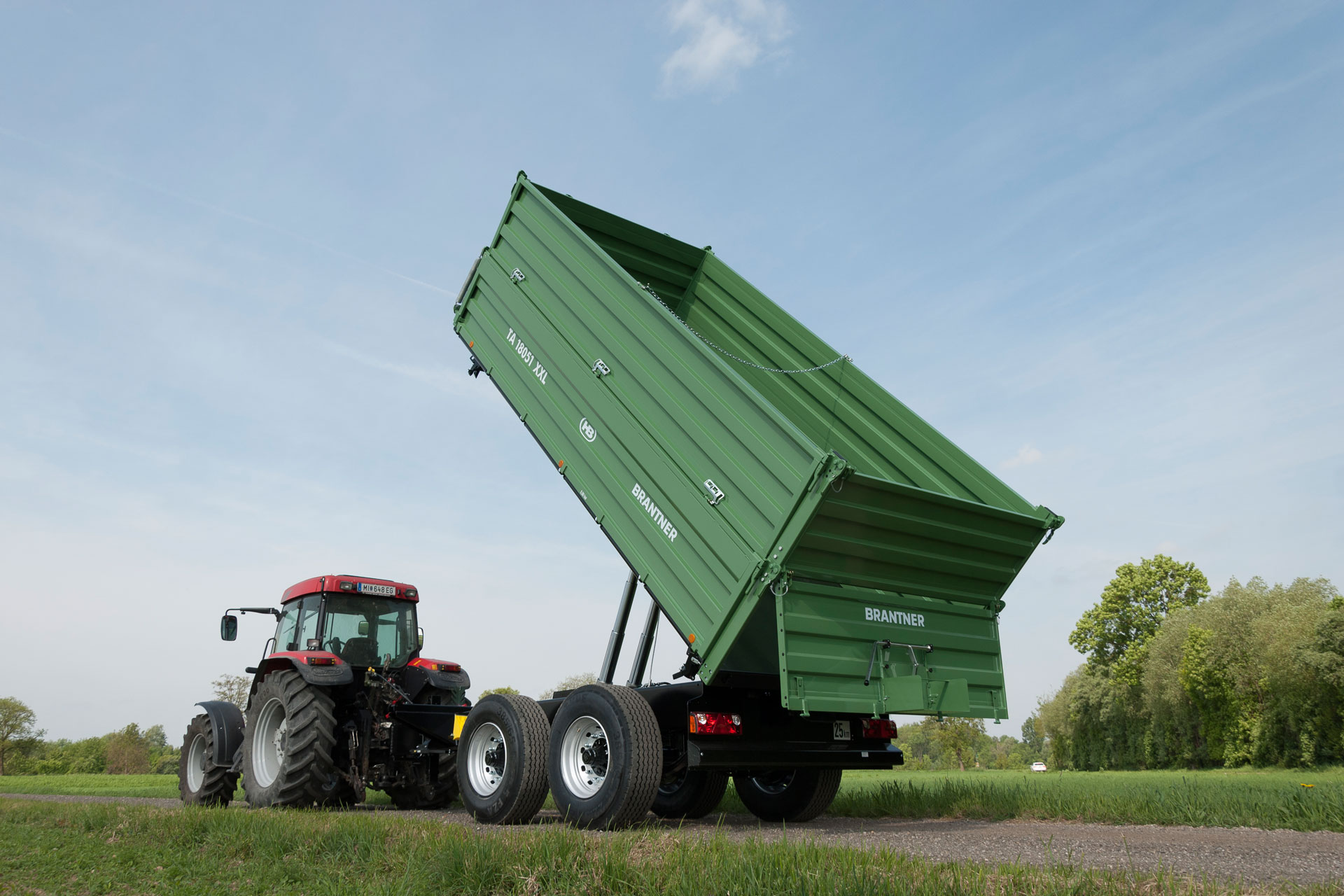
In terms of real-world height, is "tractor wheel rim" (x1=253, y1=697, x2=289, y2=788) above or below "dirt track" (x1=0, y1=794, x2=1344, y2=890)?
above

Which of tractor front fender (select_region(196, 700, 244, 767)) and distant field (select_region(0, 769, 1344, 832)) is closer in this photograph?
distant field (select_region(0, 769, 1344, 832))

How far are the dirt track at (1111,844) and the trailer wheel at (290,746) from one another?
1.96 meters

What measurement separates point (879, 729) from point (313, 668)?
17.2 feet

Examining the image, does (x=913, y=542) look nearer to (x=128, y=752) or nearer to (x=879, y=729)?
(x=879, y=729)

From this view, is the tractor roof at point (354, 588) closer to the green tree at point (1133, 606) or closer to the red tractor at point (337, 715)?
the red tractor at point (337, 715)

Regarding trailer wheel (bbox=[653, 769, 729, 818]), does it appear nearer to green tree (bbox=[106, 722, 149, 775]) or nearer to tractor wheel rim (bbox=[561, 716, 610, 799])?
tractor wheel rim (bbox=[561, 716, 610, 799])

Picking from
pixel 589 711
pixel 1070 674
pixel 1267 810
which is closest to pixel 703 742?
pixel 589 711

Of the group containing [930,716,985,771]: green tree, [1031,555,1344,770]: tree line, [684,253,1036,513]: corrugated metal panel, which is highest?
[684,253,1036,513]: corrugated metal panel

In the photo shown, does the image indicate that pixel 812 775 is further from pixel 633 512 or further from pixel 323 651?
pixel 323 651

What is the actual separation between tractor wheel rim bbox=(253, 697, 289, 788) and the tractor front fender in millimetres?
397

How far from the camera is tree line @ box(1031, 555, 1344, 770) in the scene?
26652mm

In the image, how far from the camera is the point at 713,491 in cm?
571

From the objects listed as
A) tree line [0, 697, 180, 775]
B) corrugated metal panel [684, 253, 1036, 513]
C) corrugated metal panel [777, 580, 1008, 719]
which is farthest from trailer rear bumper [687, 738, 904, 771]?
tree line [0, 697, 180, 775]

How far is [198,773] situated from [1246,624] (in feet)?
111
